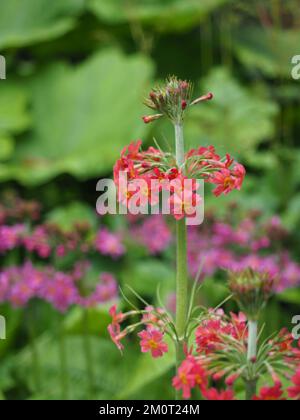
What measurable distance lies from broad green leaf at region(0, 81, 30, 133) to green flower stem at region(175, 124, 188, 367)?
2167mm

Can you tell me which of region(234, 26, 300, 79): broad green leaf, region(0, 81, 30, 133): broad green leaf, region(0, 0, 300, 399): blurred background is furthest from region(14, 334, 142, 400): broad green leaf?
region(234, 26, 300, 79): broad green leaf

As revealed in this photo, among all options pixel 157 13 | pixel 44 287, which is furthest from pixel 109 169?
pixel 44 287

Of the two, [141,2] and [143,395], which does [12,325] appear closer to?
[143,395]

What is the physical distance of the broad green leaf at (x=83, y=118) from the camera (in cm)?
279

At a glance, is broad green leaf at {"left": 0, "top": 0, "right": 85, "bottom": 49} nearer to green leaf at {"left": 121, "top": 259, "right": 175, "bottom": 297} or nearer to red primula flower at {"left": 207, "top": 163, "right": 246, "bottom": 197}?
green leaf at {"left": 121, "top": 259, "right": 175, "bottom": 297}

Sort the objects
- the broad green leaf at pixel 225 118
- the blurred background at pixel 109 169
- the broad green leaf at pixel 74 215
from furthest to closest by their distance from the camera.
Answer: the broad green leaf at pixel 225 118 → the broad green leaf at pixel 74 215 → the blurred background at pixel 109 169

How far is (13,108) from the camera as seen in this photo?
2.99 meters

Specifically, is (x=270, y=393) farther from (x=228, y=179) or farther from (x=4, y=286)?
(x=4, y=286)

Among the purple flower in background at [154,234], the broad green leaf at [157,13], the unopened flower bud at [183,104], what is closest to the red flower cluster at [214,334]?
the unopened flower bud at [183,104]

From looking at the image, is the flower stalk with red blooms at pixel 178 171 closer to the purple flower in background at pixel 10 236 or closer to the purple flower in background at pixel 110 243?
the purple flower in background at pixel 10 236

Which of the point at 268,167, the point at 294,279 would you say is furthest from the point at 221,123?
the point at 294,279

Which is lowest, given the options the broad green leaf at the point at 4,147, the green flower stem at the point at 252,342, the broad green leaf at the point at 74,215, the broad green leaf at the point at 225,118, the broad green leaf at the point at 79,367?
the broad green leaf at the point at 79,367

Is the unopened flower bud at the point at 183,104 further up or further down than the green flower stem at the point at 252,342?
further up

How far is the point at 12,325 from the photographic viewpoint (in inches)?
75.6
